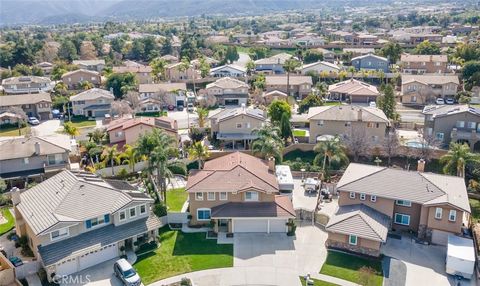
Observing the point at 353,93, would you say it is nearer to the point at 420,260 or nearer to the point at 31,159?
the point at 420,260

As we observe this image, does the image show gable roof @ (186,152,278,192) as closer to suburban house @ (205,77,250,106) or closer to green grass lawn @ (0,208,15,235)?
green grass lawn @ (0,208,15,235)

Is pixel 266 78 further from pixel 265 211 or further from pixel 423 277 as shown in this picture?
pixel 423 277

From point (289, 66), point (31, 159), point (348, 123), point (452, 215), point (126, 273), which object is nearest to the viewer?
point (126, 273)

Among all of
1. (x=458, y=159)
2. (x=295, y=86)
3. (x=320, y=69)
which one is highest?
(x=320, y=69)

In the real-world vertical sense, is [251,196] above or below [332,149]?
below

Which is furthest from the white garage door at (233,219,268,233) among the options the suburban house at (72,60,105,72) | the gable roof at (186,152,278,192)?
the suburban house at (72,60,105,72)

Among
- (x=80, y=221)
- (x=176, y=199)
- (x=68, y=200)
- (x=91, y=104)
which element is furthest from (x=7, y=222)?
(x=91, y=104)
